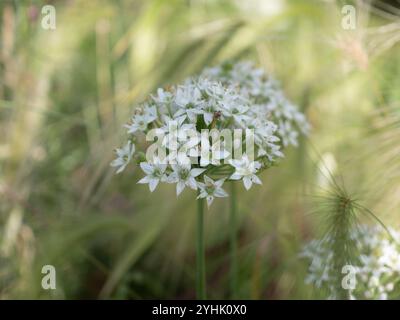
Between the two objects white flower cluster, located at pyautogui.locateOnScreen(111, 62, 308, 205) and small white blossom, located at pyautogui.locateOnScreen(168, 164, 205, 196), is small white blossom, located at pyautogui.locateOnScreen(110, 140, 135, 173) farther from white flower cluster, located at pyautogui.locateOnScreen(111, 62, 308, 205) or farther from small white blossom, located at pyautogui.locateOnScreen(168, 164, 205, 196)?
small white blossom, located at pyautogui.locateOnScreen(168, 164, 205, 196)

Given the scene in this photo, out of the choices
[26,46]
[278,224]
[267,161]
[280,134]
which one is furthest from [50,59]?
[267,161]

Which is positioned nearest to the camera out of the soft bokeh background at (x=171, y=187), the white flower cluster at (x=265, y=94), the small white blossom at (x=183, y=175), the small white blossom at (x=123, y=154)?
the small white blossom at (x=183, y=175)

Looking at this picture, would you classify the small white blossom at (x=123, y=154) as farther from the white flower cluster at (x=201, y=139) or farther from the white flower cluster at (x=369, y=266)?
the white flower cluster at (x=369, y=266)

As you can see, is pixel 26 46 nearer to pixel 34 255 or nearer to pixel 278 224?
pixel 34 255

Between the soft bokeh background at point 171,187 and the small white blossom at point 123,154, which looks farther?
the soft bokeh background at point 171,187

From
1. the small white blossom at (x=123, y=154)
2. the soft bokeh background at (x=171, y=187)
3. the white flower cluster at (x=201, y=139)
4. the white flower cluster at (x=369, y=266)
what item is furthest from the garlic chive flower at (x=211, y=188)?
the soft bokeh background at (x=171, y=187)

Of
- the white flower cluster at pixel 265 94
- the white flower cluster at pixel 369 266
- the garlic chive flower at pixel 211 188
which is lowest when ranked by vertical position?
the white flower cluster at pixel 369 266

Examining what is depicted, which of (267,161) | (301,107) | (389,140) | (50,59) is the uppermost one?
(50,59)
